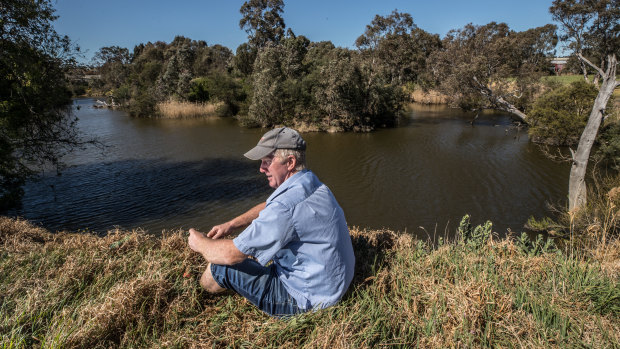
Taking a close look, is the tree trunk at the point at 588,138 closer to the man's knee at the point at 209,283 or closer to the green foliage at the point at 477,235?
the green foliage at the point at 477,235

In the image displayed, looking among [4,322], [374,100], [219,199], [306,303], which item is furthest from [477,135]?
[4,322]

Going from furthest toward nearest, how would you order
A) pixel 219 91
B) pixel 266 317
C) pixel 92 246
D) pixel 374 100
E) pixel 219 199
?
pixel 219 91 < pixel 374 100 < pixel 219 199 < pixel 92 246 < pixel 266 317

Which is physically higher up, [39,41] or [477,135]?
[39,41]

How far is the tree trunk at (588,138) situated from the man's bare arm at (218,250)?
29.4 ft

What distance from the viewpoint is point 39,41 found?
8320 millimetres

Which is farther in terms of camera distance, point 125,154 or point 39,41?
point 125,154

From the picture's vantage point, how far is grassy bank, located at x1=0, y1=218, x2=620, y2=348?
2076 millimetres

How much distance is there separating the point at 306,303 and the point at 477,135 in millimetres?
20867

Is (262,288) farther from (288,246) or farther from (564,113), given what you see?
(564,113)

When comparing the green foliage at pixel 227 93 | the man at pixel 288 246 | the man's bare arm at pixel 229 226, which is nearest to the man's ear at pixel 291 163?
the man at pixel 288 246

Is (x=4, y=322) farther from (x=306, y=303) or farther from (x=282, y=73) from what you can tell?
(x=282, y=73)

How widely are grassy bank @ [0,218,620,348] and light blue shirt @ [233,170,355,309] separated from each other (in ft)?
0.73

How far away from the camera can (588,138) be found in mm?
7941

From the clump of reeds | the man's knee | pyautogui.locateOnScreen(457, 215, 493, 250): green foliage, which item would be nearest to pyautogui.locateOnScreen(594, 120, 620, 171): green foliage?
pyautogui.locateOnScreen(457, 215, 493, 250): green foliage
